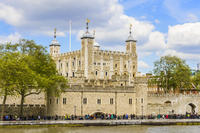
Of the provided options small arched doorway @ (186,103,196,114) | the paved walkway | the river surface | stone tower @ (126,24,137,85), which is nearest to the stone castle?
small arched doorway @ (186,103,196,114)

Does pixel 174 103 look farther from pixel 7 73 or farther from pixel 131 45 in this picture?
pixel 131 45

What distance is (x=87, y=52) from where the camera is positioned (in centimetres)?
10019

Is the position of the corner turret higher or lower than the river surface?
higher

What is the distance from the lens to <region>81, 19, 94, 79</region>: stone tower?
99438 mm

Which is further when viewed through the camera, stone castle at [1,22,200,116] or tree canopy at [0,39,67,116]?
stone castle at [1,22,200,116]

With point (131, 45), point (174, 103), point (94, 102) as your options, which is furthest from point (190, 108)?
point (131, 45)

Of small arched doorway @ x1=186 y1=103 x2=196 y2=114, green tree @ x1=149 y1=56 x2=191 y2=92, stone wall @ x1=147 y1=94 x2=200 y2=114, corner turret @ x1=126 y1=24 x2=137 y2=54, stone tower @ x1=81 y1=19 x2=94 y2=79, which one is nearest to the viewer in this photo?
stone wall @ x1=147 y1=94 x2=200 y2=114

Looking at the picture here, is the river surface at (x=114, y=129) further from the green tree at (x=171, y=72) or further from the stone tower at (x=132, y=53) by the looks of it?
the stone tower at (x=132, y=53)

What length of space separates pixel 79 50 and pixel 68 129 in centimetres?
5083

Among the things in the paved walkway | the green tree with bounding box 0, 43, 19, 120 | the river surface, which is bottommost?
the river surface

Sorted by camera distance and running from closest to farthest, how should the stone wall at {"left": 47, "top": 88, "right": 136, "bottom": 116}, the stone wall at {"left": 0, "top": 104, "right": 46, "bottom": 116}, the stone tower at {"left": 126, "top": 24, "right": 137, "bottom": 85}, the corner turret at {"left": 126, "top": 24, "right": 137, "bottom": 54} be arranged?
1. the stone wall at {"left": 0, "top": 104, "right": 46, "bottom": 116}
2. the stone wall at {"left": 47, "top": 88, "right": 136, "bottom": 116}
3. the stone tower at {"left": 126, "top": 24, "right": 137, "bottom": 85}
4. the corner turret at {"left": 126, "top": 24, "right": 137, "bottom": 54}

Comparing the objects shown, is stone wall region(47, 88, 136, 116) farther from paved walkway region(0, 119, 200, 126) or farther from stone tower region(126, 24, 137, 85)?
stone tower region(126, 24, 137, 85)

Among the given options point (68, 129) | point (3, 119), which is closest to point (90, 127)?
point (68, 129)

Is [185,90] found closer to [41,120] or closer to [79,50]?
[79,50]
